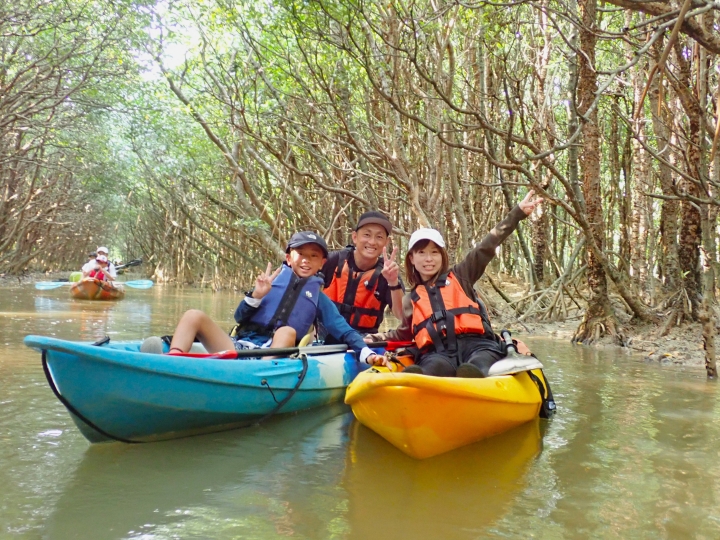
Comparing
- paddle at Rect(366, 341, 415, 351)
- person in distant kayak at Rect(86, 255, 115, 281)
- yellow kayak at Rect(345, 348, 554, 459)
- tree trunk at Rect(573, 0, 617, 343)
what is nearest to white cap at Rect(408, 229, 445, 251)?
paddle at Rect(366, 341, 415, 351)

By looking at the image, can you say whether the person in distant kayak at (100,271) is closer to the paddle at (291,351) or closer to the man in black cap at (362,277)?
the man in black cap at (362,277)

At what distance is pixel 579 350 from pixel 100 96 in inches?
361

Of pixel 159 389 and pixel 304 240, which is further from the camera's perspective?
pixel 304 240

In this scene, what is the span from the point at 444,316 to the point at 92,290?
39.1 ft

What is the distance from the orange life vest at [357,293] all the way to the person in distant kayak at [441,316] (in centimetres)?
74

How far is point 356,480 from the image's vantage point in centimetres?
278

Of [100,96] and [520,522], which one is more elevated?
[100,96]

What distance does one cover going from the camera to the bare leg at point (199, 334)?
3.66m

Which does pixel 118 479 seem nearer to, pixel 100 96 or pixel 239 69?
pixel 239 69

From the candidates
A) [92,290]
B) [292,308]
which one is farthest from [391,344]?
[92,290]

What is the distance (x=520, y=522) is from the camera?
232 cm

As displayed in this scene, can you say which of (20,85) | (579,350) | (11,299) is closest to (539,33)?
(579,350)

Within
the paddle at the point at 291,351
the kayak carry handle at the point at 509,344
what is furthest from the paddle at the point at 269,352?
the kayak carry handle at the point at 509,344

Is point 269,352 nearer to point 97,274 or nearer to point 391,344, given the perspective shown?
point 391,344
